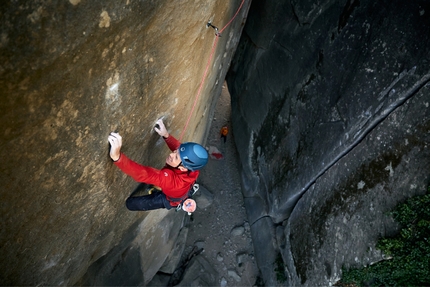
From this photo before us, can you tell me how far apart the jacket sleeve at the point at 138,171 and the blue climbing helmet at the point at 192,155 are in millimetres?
328

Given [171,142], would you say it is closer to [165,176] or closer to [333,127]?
[165,176]

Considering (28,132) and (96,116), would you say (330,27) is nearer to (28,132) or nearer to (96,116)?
(96,116)

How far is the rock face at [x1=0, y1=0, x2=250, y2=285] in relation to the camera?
6.15 ft

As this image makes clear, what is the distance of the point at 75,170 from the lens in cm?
282

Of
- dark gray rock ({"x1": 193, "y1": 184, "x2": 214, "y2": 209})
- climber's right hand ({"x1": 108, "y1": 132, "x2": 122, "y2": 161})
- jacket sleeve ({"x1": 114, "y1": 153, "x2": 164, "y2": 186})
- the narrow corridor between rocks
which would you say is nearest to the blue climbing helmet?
jacket sleeve ({"x1": 114, "y1": 153, "x2": 164, "y2": 186})

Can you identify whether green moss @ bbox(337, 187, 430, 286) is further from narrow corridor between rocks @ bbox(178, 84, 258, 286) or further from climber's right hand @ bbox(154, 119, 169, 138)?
narrow corridor between rocks @ bbox(178, 84, 258, 286)

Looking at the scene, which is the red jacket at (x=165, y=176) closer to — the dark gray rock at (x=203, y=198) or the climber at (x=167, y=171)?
the climber at (x=167, y=171)

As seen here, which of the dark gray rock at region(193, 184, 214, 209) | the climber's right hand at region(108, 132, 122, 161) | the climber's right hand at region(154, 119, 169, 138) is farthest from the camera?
the dark gray rock at region(193, 184, 214, 209)

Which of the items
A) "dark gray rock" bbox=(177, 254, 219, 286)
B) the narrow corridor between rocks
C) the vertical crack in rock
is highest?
the vertical crack in rock

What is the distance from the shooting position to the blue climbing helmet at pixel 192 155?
11.7ft

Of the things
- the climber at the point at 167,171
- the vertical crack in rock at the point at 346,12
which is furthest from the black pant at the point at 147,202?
the vertical crack in rock at the point at 346,12

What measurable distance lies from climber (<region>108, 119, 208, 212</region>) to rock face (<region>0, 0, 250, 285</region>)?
15cm

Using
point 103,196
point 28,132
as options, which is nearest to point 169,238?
point 103,196

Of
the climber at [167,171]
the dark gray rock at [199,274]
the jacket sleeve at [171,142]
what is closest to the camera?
the climber at [167,171]
